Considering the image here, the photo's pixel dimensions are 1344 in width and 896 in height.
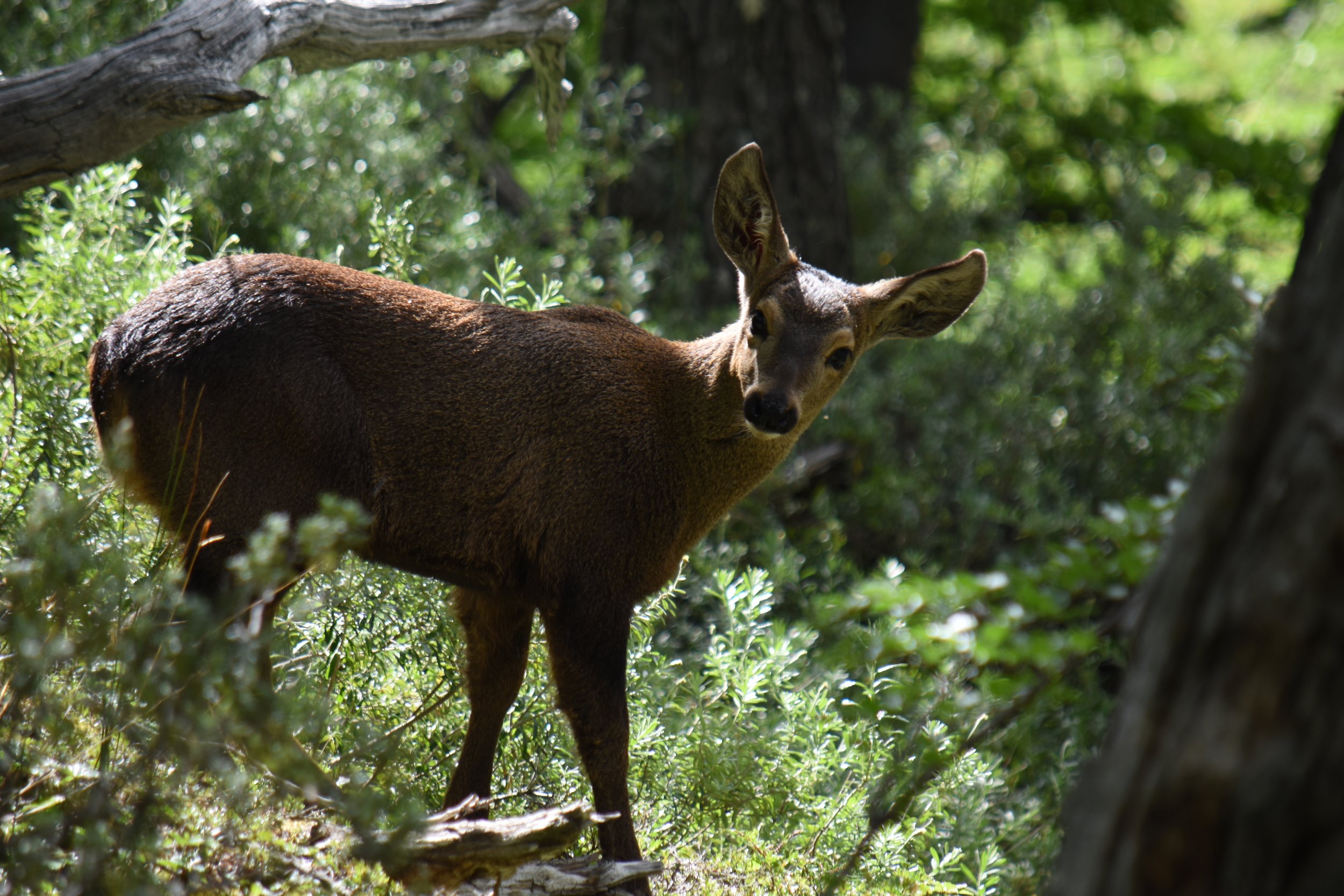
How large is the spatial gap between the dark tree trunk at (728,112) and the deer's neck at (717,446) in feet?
16.8

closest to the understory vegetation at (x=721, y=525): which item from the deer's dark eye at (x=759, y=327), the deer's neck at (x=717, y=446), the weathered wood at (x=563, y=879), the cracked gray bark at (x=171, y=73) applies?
the weathered wood at (x=563, y=879)

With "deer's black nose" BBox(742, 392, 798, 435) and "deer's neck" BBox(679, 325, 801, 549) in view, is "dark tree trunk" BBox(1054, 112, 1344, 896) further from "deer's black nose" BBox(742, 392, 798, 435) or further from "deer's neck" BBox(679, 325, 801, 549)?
"deer's neck" BBox(679, 325, 801, 549)

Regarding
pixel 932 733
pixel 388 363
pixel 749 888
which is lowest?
pixel 749 888

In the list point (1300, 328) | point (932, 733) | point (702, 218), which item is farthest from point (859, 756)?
point (702, 218)

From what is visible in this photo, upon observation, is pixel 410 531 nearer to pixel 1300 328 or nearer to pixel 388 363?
pixel 388 363

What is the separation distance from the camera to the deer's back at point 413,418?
4.06m

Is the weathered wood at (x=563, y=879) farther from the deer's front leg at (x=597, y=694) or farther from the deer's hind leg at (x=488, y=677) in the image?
the deer's hind leg at (x=488, y=677)

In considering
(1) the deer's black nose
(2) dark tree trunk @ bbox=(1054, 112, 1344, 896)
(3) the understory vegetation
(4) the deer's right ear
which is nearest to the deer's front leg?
(3) the understory vegetation

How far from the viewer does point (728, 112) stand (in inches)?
405

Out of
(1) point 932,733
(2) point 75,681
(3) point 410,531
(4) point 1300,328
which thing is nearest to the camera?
(4) point 1300,328

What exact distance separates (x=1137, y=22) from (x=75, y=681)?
13.4 metres

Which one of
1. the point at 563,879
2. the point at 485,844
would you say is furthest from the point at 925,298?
the point at 485,844

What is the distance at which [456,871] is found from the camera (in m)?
3.60

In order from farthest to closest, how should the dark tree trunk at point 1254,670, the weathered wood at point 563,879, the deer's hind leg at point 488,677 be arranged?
1. the deer's hind leg at point 488,677
2. the weathered wood at point 563,879
3. the dark tree trunk at point 1254,670
